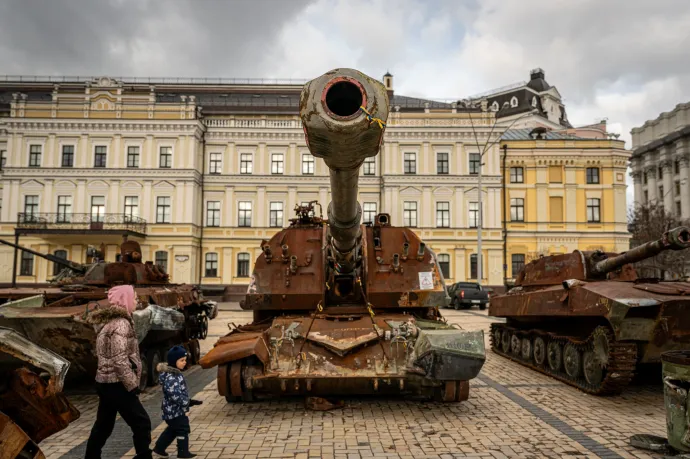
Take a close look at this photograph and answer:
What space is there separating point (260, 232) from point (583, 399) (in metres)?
28.4

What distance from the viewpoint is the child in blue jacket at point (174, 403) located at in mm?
5285

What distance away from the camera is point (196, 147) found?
3450 cm

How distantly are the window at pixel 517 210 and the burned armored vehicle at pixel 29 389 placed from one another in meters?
34.7

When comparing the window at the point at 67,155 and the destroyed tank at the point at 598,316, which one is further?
the window at the point at 67,155

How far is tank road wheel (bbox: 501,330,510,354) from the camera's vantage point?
12.4 m

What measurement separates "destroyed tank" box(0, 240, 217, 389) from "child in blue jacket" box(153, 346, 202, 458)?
7.88ft

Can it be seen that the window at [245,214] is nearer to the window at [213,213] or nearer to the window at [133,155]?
the window at [213,213]

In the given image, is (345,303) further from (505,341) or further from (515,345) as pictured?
(505,341)

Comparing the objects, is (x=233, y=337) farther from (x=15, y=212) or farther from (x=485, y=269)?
(x=15, y=212)

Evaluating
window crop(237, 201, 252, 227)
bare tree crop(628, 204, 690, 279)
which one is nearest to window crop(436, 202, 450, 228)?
bare tree crop(628, 204, 690, 279)

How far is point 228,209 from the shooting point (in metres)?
35.2

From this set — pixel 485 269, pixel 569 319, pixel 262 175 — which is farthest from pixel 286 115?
pixel 569 319

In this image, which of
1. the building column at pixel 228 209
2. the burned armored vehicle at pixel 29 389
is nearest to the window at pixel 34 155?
the building column at pixel 228 209

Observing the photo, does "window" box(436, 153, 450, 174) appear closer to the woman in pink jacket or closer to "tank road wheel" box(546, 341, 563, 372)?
"tank road wheel" box(546, 341, 563, 372)
